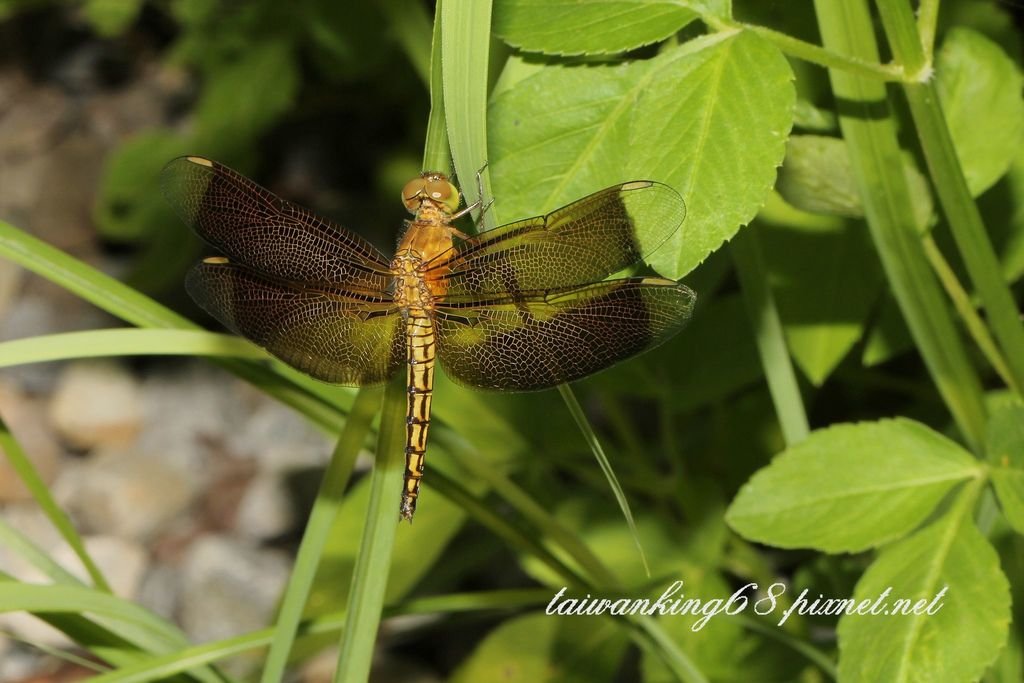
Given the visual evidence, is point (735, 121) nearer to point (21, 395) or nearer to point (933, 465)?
point (933, 465)

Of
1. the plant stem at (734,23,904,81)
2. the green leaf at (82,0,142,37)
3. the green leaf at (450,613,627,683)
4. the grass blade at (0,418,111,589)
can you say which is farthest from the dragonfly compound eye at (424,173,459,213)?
the green leaf at (82,0,142,37)

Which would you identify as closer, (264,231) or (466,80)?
(466,80)

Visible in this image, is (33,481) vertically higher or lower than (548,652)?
higher

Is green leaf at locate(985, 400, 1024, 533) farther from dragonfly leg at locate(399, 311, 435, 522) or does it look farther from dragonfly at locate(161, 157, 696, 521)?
dragonfly leg at locate(399, 311, 435, 522)

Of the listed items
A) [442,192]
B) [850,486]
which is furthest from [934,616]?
[442,192]

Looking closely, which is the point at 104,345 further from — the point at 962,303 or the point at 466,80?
the point at 962,303

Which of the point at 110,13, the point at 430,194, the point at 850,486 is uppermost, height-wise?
the point at 110,13

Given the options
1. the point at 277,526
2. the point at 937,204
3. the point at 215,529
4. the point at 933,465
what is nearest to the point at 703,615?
the point at 933,465
